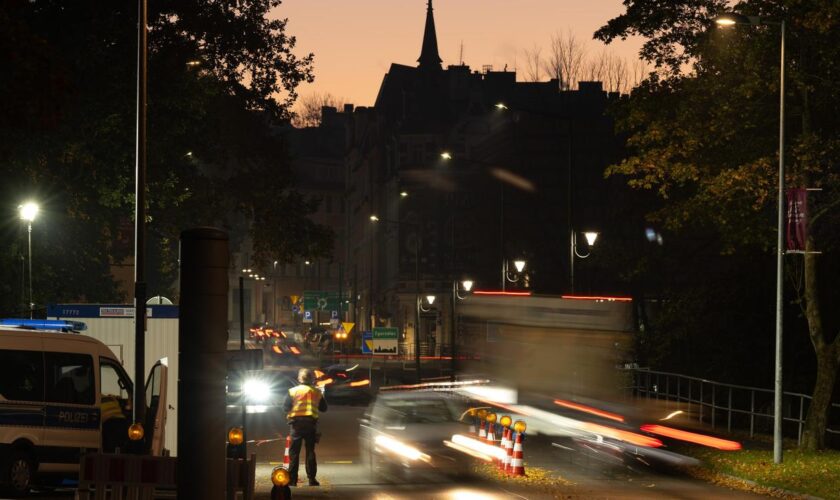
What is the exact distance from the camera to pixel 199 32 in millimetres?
46875

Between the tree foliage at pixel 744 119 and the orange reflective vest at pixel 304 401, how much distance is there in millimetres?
10858

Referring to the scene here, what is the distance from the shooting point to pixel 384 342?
56844mm

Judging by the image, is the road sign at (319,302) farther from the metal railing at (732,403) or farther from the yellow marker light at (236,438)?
the yellow marker light at (236,438)

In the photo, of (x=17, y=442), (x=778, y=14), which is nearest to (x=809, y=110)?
(x=778, y=14)

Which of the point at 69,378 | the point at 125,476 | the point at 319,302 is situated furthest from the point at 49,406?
the point at 319,302

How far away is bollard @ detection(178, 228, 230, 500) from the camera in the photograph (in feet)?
37.0

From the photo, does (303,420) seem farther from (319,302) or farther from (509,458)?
(319,302)

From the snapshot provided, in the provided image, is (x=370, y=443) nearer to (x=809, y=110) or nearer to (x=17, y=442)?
(x=17, y=442)

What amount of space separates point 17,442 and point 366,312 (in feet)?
319

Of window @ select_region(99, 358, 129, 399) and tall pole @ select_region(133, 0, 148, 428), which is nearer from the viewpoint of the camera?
window @ select_region(99, 358, 129, 399)

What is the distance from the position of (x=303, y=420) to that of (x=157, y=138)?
19.1 meters

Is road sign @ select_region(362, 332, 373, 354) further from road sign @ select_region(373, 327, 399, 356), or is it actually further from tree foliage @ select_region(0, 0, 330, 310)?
tree foliage @ select_region(0, 0, 330, 310)

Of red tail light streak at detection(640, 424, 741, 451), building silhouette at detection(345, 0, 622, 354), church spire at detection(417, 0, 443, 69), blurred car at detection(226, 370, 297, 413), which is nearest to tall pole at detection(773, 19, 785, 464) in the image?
red tail light streak at detection(640, 424, 741, 451)

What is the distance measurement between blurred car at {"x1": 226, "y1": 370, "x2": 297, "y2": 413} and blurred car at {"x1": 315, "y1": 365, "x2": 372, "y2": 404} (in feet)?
5.22
